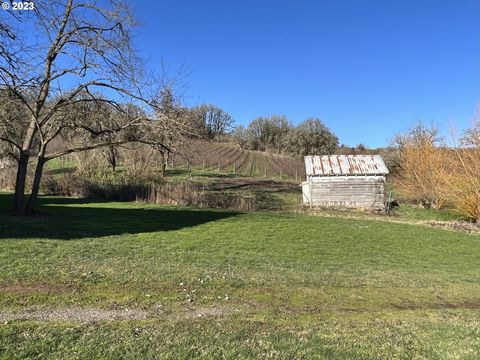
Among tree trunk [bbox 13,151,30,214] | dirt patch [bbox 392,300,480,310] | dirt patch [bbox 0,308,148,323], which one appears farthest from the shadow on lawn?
dirt patch [bbox 392,300,480,310]

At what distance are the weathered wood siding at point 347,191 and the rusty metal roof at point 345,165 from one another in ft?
1.33

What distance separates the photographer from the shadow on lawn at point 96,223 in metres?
13.2

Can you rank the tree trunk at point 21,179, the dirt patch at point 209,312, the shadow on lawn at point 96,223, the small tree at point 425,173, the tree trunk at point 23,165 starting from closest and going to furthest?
the dirt patch at point 209,312, the shadow on lawn at point 96,223, the tree trunk at point 23,165, the tree trunk at point 21,179, the small tree at point 425,173

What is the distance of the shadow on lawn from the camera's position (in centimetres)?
1321

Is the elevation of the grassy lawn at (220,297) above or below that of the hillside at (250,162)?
below

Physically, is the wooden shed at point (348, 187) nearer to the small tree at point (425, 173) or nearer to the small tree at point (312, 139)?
the small tree at point (425, 173)

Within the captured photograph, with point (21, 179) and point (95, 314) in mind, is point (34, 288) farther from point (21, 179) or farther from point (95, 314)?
point (21, 179)

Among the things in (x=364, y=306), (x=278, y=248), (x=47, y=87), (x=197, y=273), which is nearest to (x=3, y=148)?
(x=47, y=87)

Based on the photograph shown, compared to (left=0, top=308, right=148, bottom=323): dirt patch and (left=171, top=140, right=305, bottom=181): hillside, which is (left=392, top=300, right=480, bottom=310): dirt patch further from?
(left=171, top=140, right=305, bottom=181): hillside

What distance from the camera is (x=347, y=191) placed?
35656 mm

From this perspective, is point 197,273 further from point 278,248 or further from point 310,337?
point 278,248

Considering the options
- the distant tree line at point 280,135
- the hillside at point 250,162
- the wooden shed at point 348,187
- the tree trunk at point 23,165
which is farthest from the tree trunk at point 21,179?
the distant tree line at point 280,135

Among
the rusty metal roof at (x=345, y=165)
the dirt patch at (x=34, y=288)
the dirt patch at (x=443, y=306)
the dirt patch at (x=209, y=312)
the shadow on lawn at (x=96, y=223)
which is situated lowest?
the dirt patch at (x=443, y=306)

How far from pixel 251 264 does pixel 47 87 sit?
34.2 feet
